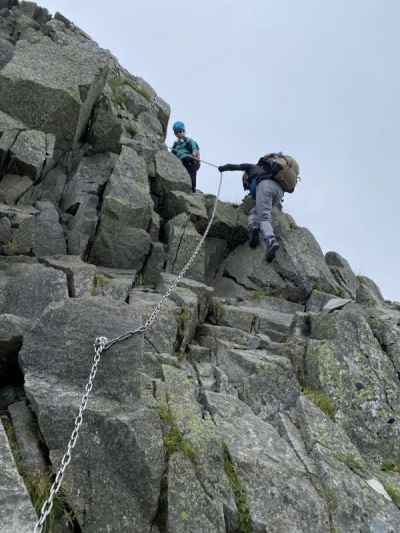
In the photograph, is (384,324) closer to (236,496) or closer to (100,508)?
(236,496)

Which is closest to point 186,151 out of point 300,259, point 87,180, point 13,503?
point 87,180

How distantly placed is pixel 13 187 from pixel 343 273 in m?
15.5

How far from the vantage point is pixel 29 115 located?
18.5 metres

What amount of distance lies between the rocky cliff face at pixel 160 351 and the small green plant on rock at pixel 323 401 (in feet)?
0.20

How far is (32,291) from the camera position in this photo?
39.9 feet

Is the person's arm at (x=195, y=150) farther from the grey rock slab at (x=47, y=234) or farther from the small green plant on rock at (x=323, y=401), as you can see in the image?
the small green plant on rock at (x=323, y=401)

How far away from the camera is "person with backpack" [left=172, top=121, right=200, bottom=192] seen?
26.0m

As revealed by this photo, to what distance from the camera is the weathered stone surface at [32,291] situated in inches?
464

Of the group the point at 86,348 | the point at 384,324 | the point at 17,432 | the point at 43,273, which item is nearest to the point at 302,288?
the point at 384,324

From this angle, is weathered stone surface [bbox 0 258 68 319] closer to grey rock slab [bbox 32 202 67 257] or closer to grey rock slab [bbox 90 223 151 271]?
grey rock slab [bbox 32 202 67 257]

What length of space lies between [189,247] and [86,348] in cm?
1056

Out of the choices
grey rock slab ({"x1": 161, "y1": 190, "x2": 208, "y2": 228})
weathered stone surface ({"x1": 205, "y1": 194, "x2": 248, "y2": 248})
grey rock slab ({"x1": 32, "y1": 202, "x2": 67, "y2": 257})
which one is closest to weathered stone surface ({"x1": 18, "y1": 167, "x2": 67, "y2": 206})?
grey rock slab ({"x1": 32, "y1": 202, "x2": 67, "y2": 257})

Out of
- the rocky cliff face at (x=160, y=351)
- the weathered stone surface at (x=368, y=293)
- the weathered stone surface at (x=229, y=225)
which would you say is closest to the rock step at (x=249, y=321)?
the rocky cliff face at (x=160, y=351)

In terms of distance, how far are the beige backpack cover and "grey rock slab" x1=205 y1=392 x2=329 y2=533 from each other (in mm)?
13551
